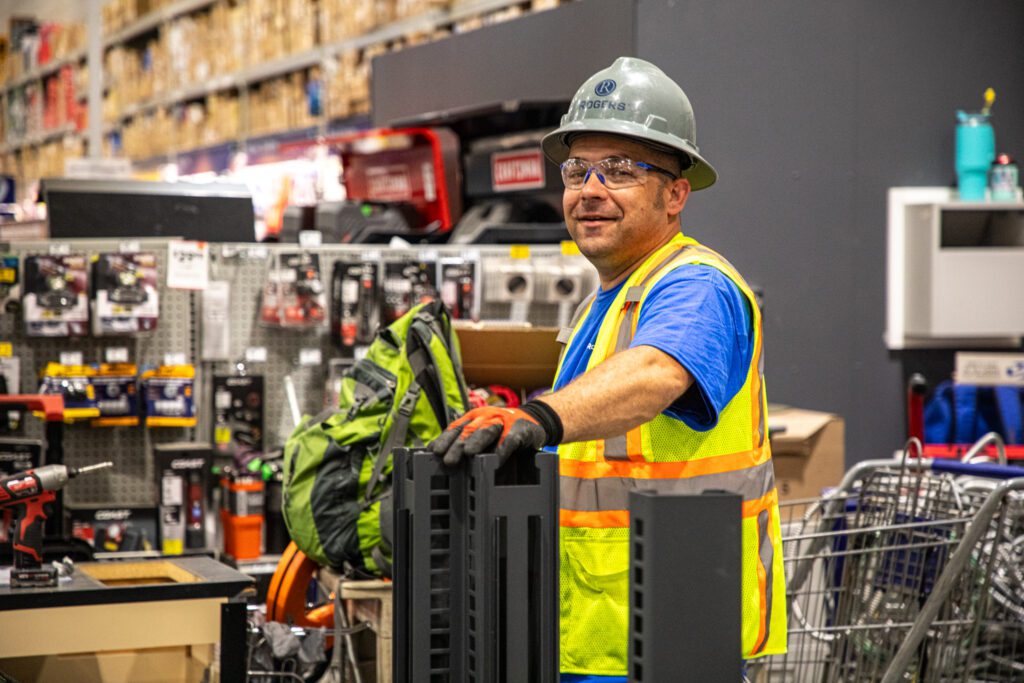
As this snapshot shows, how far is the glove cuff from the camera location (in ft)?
5.86

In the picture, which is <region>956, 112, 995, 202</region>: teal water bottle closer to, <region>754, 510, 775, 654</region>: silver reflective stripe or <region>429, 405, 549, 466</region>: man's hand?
<region>754, 510, 775, 654</region>: silver reflective stripe

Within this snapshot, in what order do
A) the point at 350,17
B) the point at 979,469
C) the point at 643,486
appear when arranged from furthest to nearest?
the point at 350,17 < the point at 979,469 < the point at 643,486

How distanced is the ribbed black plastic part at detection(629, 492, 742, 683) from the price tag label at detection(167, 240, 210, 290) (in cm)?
379

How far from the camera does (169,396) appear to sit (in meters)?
5.04

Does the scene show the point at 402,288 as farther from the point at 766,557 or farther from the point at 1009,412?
the point at 766,557

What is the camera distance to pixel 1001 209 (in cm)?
573

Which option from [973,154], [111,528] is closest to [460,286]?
[111,528]

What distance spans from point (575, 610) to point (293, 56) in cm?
858

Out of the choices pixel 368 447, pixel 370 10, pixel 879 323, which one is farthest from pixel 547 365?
pixel 370 10

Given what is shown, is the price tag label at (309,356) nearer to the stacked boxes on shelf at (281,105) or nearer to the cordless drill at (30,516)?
the cordless drill at (30,516)

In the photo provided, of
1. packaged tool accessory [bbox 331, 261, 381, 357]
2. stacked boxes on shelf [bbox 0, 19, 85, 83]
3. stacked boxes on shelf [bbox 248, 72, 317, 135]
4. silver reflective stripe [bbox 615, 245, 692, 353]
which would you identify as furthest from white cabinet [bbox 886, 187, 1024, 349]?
stacked boxes on shelf [bbox 0, 19, 85, 83]

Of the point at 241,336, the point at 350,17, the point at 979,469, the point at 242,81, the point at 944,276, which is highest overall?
the point at 350,17

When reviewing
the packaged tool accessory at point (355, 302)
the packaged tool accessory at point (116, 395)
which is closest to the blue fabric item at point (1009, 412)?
the packaged tool accessory at point (355, 302)

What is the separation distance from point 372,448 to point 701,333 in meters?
2.05
